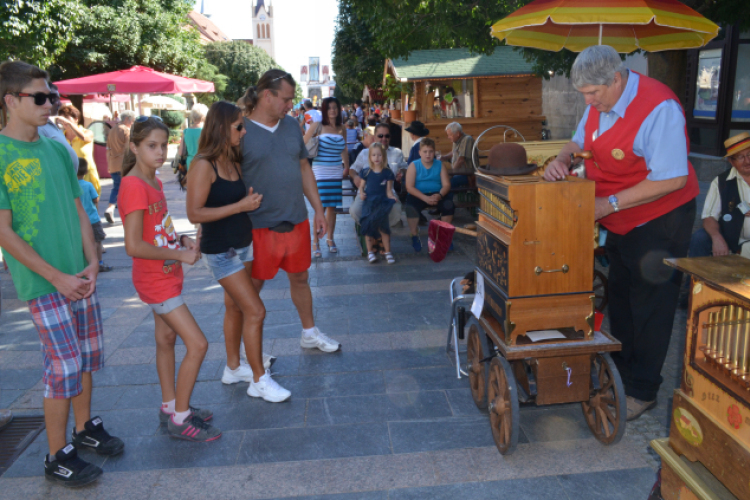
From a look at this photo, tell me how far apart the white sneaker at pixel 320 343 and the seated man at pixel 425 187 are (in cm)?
336

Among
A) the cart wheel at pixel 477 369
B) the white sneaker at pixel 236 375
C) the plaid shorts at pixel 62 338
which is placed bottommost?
the white sneaker at pixel 236 375

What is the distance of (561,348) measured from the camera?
3.12m

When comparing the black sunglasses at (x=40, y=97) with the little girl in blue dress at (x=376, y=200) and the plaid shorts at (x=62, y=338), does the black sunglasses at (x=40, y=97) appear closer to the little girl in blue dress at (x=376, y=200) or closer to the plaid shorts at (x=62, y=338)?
the plaid shorts at (x=62, y=338)

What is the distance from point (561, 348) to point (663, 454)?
0.86 metres

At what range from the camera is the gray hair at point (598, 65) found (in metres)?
3.05

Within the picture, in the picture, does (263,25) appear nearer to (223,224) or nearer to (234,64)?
(234,64)

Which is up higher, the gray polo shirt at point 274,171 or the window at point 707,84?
the window at point 707,84

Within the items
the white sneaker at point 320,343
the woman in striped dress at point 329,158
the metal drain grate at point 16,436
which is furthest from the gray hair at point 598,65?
the woman in striped dress at point 329,158

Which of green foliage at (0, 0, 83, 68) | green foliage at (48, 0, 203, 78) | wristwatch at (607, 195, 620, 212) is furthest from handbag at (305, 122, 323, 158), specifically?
green foliage at (48, 0, 203, 78)

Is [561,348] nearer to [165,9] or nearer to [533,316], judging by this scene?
[533,316]

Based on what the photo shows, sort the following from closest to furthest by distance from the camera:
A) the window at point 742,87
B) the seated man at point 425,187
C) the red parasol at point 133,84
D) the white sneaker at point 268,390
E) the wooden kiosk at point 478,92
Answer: the white sneaker at point 268,390 → the window at point 742,87 → the seated man at point 425,187 → the red parasol at point 133,84 → the wooden kiosk at point 478,92

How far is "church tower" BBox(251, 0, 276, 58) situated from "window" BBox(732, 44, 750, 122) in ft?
481

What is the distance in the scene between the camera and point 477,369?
3.82m

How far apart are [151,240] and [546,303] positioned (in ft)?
7.04
